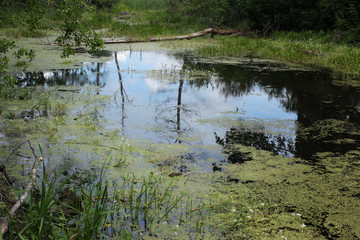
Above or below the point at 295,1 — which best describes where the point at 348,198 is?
below

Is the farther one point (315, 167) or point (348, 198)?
point (315, 167)

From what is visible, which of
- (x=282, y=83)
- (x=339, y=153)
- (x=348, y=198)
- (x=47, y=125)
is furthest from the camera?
(x=282, y=83)

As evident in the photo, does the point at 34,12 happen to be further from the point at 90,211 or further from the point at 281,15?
the point at 281,15

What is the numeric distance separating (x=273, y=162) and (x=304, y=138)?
1009mm

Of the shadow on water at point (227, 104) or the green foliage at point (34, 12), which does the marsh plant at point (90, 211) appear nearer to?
the shadow on water at point (227, 104)

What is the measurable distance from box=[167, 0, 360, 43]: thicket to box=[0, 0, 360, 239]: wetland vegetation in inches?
143

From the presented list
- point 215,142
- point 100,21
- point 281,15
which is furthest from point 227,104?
point 100,21

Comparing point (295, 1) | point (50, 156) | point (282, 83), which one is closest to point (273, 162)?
point (50, 156)

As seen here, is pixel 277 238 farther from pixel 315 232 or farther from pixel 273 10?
pixel 273 10

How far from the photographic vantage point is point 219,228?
2533 millimetres

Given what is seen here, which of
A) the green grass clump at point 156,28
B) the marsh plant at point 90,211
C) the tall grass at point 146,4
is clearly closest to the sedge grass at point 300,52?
the green grass clump at point 156,28

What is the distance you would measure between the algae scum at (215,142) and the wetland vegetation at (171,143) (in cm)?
2

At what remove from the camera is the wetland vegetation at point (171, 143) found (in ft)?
8.32

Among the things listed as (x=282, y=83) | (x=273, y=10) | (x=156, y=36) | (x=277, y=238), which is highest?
(x=273, y=10)
